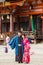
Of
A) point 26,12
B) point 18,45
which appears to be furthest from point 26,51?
point 26,12

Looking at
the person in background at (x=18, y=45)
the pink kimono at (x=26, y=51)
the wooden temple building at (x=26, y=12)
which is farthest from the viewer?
the wooden temple building at (x=26, y=12)

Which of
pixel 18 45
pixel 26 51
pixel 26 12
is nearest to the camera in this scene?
pixel 26 51

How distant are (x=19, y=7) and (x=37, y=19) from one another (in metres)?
3.24

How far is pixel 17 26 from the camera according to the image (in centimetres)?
3666

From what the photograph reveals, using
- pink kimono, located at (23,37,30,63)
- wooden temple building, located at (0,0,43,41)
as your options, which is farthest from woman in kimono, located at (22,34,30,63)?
wooden temple building, located at (0,0,43,41)

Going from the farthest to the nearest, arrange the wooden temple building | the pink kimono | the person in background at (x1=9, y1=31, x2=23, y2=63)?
the wooden temple building < the person in background at (x1=9, y1=31, x2=23, y2=63) < the pink kimono

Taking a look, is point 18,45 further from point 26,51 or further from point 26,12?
point 26,12

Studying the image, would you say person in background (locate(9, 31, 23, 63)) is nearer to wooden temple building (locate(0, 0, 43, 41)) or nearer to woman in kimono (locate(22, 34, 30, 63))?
woman in kimono (locate(22, 34, 30, 63))

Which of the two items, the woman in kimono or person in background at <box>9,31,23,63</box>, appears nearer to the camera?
the woman in kimono

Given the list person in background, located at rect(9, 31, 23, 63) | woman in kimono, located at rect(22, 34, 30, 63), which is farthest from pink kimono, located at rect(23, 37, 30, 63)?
person in background, located at rect(9, 31, 23, 63)

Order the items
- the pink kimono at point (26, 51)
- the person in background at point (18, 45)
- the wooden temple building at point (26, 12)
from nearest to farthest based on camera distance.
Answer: the pink kimono at point (26, 51)
the person in background at point (18, 45)
the wooden temple building at point (26, 12)

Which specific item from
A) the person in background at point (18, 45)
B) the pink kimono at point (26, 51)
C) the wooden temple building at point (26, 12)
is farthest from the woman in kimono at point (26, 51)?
the wooden temple building at point (26, 12)

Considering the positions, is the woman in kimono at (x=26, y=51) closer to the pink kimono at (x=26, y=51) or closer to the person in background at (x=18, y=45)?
the pink kimono at (x=26, y=51)

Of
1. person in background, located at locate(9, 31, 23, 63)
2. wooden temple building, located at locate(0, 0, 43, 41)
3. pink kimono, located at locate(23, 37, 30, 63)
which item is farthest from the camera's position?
wooden temple building, located at locate(0, 0, 43, 41)
